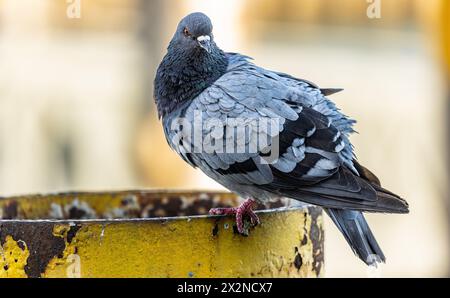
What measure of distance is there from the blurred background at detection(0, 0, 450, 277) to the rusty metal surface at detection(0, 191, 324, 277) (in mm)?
4960

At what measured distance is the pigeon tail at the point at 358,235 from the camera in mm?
4547

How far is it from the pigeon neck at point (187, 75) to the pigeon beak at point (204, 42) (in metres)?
0.08

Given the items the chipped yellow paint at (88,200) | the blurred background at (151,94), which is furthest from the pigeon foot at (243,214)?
the blurred background at (151,94)

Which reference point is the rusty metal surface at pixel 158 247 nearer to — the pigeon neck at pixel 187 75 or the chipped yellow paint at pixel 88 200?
the chipped yellow paint at pixel 88 200

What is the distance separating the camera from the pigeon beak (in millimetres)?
5238

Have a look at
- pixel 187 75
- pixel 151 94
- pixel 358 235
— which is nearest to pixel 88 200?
pixel 187 75

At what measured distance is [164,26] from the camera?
30.9 feet

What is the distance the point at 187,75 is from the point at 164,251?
1706mm

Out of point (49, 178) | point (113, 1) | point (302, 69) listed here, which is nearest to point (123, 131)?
point (49, 178)

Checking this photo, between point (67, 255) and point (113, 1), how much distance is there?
8391mm

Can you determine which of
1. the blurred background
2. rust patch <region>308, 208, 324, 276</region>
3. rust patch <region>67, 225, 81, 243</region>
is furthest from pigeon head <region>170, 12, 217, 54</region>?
the blurred background

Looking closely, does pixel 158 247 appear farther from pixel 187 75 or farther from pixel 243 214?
pixel 187 75

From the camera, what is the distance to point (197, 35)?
17.4ft
